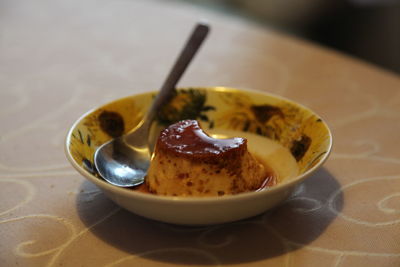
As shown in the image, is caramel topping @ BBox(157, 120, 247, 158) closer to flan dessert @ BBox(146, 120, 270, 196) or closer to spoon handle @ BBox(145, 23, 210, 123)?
flan dessert @ BBox(146, 120, 270, 196)

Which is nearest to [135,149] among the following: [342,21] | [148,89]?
[148,89]

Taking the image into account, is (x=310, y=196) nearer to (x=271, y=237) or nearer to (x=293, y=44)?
(x=271, y=237)

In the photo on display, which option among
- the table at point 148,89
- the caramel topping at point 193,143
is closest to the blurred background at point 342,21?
the table at point 148,89

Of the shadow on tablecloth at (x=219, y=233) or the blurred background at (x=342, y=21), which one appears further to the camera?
the blurred background at (x=342, y=21)

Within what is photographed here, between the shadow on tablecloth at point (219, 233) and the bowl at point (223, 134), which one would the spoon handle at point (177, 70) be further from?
the shadow on tablecloth at point (219, 233)

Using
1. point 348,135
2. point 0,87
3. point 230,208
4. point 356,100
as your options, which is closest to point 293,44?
point 356,100

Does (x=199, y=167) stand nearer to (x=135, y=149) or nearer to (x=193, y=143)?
(x=193, y=143)
